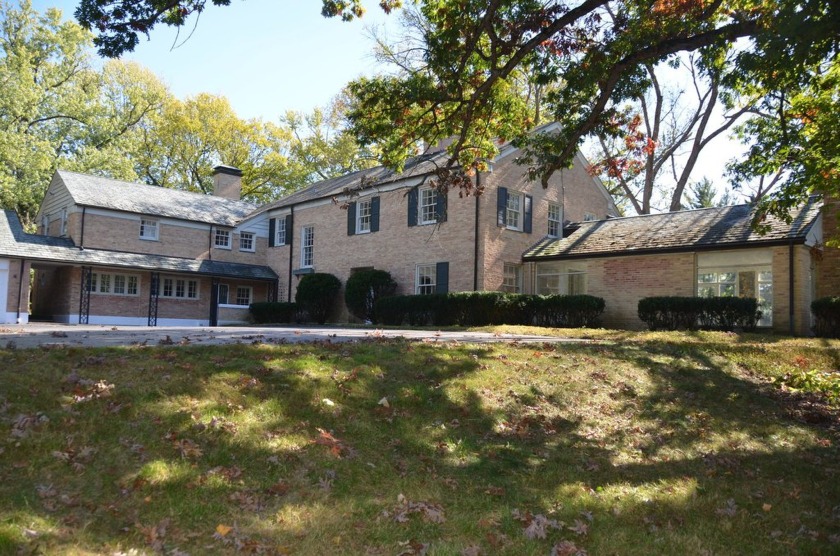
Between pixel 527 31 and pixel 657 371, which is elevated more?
pixel 527 31

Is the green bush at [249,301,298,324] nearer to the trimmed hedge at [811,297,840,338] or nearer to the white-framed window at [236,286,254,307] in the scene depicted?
the white-framed window at [236,286,254,307]

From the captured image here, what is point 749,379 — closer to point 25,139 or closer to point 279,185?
point 25,139

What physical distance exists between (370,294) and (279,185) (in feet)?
77.0

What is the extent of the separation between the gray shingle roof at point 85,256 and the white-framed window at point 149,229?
1045mm

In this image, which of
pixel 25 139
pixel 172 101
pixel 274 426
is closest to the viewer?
pixel 274 426

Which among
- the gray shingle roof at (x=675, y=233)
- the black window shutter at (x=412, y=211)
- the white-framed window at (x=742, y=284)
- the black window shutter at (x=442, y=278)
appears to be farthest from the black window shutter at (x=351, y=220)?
the white-framed window at (x=742, y=284)

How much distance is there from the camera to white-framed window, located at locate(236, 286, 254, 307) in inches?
1173

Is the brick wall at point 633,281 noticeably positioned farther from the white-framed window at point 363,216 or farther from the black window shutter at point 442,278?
the white-framed window at point 363,216

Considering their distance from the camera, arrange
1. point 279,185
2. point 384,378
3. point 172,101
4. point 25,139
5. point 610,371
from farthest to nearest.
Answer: point 279,185 < point 172,101 < point 25,139 < point 610,371 < point 384,378

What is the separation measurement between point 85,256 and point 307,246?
9.12 metres

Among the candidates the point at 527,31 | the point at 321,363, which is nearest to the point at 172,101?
the point at 527,31

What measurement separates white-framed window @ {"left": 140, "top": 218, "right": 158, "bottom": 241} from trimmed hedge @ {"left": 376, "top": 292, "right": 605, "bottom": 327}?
14313mm

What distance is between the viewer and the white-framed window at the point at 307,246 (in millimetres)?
28370

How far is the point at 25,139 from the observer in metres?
31.2
